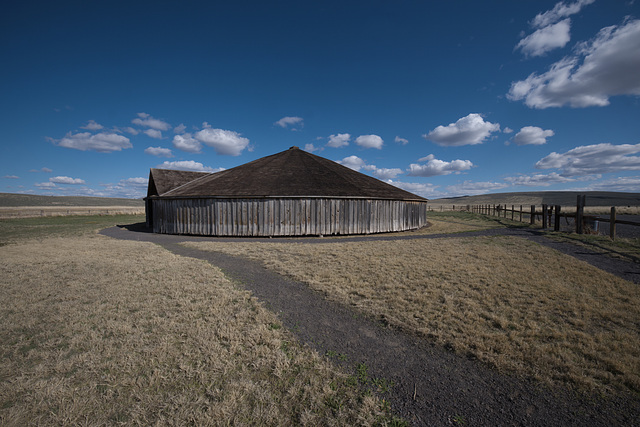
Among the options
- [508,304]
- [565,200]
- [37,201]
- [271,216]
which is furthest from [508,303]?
[565,200]

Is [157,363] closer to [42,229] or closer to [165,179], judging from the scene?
[165,179]

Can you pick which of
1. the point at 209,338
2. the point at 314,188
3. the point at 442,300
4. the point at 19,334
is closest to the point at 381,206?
the point at 314,188

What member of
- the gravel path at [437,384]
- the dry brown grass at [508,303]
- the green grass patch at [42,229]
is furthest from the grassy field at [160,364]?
the green grass patch at [42,229]

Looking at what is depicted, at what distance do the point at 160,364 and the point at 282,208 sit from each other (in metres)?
13.6

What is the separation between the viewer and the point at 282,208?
54.9 ft

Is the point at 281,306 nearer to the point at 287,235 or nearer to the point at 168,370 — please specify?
the point at 168,370

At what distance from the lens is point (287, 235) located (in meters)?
16.8

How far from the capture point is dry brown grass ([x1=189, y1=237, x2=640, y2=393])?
3.36 meters

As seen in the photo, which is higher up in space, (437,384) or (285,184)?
(285,184)

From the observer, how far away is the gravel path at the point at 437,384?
2539mm

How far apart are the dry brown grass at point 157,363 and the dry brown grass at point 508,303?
210 cm

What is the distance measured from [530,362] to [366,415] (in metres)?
2.54

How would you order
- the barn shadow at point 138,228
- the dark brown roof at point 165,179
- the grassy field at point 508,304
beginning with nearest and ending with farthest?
the grassy field at point 508,304 < the barn shadow at point 138,228 < the dark brown roof at point 165,179

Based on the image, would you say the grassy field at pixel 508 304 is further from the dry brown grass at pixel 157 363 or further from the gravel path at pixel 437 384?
the dry brown grass at pixel 157 363
